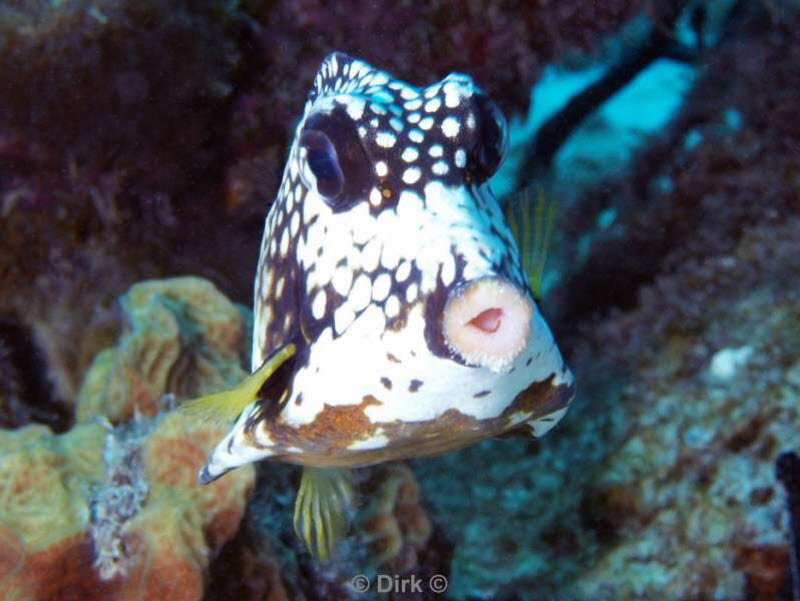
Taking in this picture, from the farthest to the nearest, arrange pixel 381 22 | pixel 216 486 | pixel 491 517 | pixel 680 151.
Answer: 1. pixel 680 151
2. pixel 491 517
3. pixel 381 22
4. pixel 216 486

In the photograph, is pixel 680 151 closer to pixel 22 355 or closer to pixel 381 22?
pixel 381 22

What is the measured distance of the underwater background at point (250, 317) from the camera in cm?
341

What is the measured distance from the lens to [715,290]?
5.39m

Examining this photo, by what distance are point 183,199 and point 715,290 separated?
12.5 ft

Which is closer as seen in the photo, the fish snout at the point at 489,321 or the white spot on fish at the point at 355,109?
the fish snout at the point at 489,321

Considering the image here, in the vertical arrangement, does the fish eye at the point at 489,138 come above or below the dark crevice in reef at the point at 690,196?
below

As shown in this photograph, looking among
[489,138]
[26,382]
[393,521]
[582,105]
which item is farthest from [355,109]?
[582,105]

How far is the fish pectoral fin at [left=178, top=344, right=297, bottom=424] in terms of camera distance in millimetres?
2277

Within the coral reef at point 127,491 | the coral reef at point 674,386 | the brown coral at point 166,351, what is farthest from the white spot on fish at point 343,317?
the coral reef at point 674,386

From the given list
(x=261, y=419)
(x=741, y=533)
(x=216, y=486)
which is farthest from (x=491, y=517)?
(x=261, y=419)

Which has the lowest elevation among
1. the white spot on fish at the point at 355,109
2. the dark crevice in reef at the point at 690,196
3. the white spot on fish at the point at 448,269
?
the white spot on fish at the point at 448,269

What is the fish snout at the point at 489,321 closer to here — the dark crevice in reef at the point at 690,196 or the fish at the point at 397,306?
the fish at the point at 397,306

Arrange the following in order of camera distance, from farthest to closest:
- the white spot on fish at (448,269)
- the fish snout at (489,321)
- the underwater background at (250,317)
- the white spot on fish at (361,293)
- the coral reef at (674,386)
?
the coral reef at (674,386)
the underwater background at (250,317)
the white spot on fish at (361,293)
the white spot on fish at (448,269)
the fish snout at (489,321)

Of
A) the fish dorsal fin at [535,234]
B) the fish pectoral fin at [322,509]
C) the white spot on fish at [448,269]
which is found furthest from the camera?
the fish pectoral fin at [322,509]
